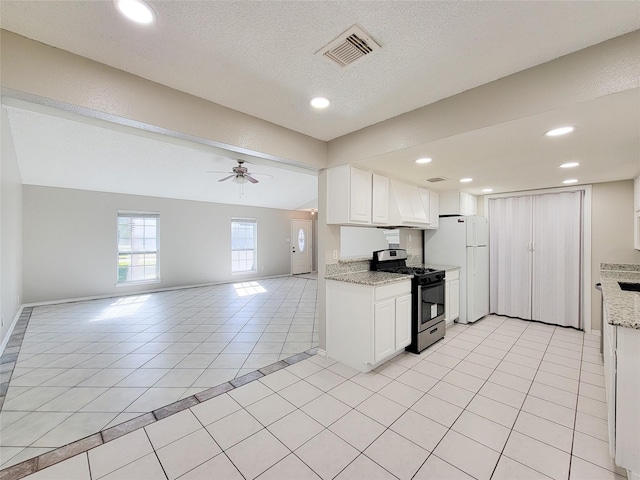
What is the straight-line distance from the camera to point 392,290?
2861 millimetres

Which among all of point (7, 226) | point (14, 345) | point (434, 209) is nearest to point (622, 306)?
point (434, 209)

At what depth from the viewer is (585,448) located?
1716 millimetres

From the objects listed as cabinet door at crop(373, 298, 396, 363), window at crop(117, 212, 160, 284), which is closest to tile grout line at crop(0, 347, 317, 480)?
cabinet door at crop(373, 298, 396, 363)

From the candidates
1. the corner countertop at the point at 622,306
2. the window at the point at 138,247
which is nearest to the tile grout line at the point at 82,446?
the corner countertop at the point at 622,306

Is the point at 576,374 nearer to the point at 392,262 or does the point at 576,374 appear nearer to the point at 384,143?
the point at 392,262

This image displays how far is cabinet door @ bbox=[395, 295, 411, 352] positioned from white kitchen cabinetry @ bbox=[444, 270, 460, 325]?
3.07 ft

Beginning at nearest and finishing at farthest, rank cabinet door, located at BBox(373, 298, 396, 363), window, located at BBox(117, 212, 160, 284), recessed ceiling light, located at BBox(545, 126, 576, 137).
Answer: recessed ceiling light, located at BBox(545, 126, 576, 137) → cabinet door, located at BBox(373, 298, 396, 363) → window, located at BBox(117, 212, 160, 284)

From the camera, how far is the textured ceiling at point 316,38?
1271 millimetres

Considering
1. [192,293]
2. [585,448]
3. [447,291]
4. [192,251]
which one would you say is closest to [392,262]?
[447,291]

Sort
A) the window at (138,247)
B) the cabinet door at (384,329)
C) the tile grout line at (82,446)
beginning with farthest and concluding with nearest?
1. the window at (138,247)
2. the cabinet door at (384,329)
3. the tile grout line at (82,446)

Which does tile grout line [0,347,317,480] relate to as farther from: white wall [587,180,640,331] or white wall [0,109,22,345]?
white wall [587,180,640,331]

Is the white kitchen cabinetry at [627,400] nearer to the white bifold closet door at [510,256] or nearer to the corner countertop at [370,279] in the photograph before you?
the corner countertop at [370,279]

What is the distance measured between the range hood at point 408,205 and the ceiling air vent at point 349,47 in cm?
200

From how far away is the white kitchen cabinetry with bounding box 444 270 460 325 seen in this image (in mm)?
3801
